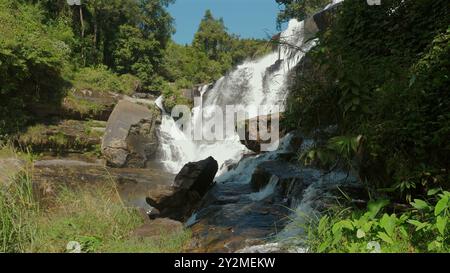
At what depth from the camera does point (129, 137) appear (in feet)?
68.6

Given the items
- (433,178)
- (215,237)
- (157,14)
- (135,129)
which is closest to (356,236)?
(433,178)

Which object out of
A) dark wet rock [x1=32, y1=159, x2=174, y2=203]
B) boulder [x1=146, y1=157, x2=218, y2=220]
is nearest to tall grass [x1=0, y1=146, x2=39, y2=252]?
boulder [x1=146, y1=157, x2=218, y2=220]

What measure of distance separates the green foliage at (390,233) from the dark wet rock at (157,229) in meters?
3.67

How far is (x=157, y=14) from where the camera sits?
34312mm

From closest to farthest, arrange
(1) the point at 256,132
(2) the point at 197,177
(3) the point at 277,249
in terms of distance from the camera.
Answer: (3) the point at 277,249 → (2) the point at 197,177 → (1) the point at 256,132

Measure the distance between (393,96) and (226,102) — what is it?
21570 millimetres

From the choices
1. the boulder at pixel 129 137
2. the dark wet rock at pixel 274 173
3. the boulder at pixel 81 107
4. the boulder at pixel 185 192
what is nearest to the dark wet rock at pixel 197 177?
the boulder at pixel 185 192

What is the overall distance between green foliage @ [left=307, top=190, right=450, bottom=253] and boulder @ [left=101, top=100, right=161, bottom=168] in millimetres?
17441

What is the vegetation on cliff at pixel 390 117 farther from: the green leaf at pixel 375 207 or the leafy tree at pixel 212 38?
the leafy tree at pixel 212 38

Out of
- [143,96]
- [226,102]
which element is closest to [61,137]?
[226,102]

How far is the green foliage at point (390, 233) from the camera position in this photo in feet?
9.30

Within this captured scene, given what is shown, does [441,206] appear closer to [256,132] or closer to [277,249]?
[277,249]

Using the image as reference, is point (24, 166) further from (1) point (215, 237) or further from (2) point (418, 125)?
(2) point (418, 125)

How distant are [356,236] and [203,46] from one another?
3766 cm
